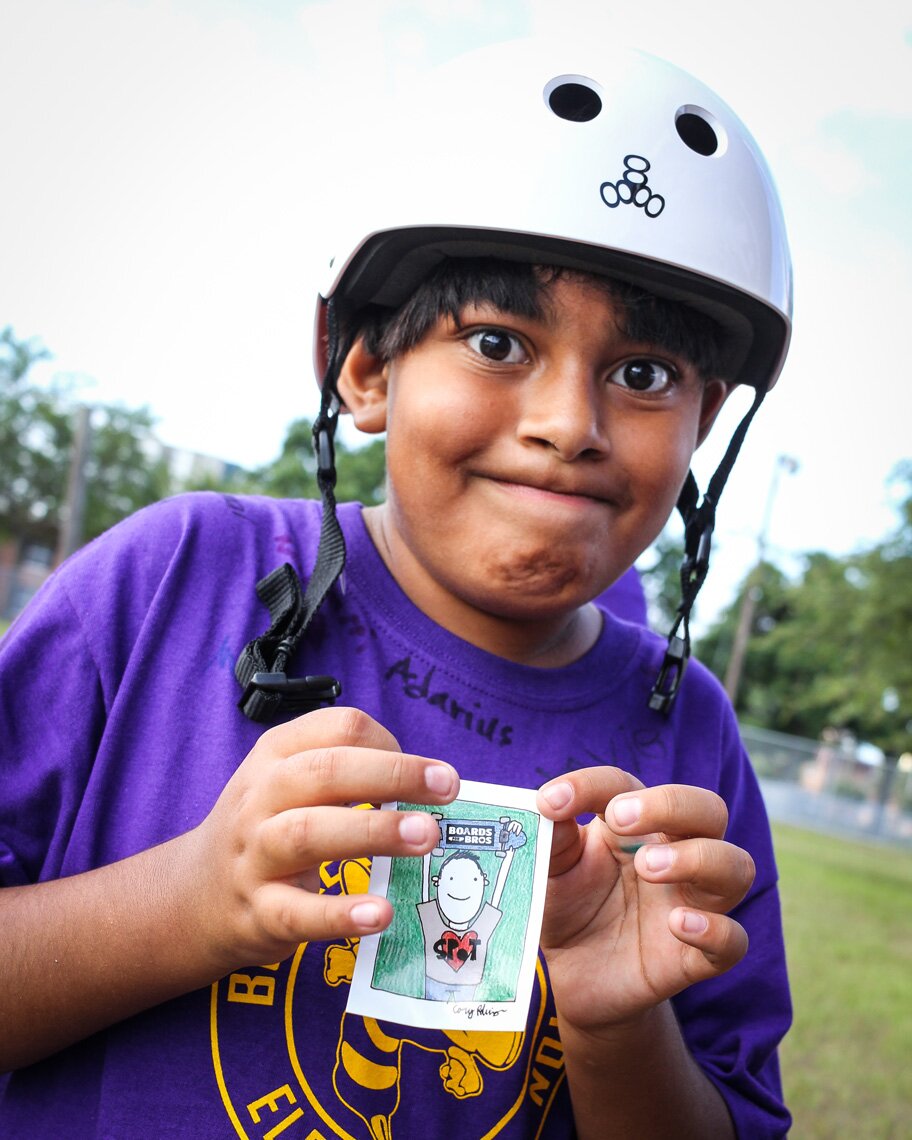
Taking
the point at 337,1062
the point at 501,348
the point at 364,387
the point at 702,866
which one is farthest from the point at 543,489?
the point at 337,1062

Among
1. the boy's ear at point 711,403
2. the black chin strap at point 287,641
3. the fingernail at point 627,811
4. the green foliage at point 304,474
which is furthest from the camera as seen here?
the green foliage at point 304,474

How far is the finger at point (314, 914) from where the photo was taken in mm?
1206

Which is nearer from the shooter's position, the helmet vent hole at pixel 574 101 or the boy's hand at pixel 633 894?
the boy's hand at pixel 633 894

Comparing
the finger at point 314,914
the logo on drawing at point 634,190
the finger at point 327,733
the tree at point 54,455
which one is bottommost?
the tree at point 54,455

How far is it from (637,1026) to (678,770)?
22.6 inches

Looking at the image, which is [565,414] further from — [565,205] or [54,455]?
[54,455]

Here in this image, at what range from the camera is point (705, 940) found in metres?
1.39

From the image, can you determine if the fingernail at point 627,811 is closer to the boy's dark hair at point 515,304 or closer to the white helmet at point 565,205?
the white helmet at point 565,205

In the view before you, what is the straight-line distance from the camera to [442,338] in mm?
1808

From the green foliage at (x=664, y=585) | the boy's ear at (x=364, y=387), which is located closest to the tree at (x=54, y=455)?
the green foliage at (x=664, y=585)

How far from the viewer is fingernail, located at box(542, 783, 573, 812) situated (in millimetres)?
1392

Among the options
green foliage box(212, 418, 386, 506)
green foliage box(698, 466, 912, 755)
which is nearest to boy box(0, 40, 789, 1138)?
green foliage box(698, 466, 912, 755)

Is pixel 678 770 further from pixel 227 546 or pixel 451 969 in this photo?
pixel 227 546

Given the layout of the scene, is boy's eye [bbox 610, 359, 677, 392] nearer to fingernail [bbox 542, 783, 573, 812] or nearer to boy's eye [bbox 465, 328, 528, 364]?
boy's eye [bbox 465, 328, 528, 364]
